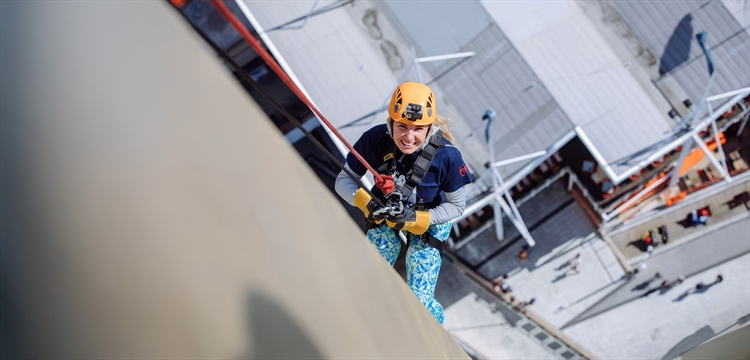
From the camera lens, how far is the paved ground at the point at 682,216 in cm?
2327

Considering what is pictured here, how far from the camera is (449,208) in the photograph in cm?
711

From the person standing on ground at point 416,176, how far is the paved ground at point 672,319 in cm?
1605

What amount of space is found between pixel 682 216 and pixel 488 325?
29.0 feet

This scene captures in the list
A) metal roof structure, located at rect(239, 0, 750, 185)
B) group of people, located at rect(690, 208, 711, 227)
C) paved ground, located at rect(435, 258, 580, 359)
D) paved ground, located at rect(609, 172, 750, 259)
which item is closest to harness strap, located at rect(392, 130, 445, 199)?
metal roof structure, located at rect(239, 0, 750, 185)

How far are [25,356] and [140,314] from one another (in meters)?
0.46

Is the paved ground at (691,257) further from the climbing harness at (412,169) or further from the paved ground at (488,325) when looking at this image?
the climbing harness at (412,169)

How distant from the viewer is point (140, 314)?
89.0 inches

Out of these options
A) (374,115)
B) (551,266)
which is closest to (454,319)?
(551,266)

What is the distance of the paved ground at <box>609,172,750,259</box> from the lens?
2327cm

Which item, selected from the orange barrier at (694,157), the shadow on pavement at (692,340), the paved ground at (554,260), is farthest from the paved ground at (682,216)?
the shadow on pavement at (692,340)

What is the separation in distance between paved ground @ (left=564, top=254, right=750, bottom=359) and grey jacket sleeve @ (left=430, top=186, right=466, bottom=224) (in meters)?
16.7

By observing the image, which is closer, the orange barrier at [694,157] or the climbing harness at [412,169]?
the climbing harness at [412,169]

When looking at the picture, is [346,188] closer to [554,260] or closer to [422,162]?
[422,162]

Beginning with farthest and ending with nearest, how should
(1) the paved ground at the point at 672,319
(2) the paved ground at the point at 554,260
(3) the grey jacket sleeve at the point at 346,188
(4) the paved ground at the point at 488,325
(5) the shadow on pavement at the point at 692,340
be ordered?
(2) the paved ground at the point at 554,260
(4) the paved ground at the point at 488,325
(1) the paved ground at the point at 672,319
(5) the shadow on pavement at the point at 692,340
(3) the grey jacket sleeve at the point at 346,188
